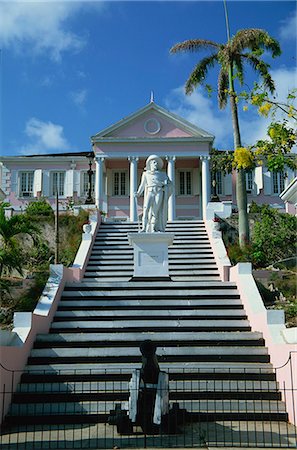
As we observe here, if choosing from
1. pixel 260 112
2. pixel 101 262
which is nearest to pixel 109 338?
pixel 260 112

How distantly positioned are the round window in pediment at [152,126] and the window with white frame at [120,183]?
3104 mm

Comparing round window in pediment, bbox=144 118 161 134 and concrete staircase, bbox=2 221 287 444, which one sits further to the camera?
round window in pediment, bbox=144 118 161 134

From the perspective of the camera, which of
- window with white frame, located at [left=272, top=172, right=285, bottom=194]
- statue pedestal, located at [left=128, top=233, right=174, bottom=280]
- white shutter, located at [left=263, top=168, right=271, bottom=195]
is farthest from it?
window with white frame, located at [left=272, top=172, right=285, bottom=194]

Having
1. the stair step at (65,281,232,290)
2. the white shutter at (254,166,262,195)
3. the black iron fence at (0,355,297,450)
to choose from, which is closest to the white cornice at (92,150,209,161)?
the white shutter at (254,166,262,195)

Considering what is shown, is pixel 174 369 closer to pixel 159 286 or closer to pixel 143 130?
pixel 159 286

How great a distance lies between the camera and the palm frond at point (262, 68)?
2184 centimetres

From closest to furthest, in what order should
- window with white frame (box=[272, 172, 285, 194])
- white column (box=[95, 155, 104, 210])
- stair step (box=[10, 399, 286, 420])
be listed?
stair step (box=[10, 399, 286, 420])
white column (box=[95, 155, 104, 210])
window with white frame (box=[272, 172, 285, 194])

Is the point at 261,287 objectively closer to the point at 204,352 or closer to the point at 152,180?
the point at 152,180

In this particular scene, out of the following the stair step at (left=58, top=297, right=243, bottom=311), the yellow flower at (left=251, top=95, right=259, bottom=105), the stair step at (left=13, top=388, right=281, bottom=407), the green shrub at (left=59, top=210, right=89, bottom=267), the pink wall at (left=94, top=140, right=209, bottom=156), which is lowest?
the stair step at (left=13, top=388, right=281, bottom=407)

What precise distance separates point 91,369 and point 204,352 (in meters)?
2.15

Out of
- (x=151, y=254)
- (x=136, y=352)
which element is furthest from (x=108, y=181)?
(x=136, y=352)

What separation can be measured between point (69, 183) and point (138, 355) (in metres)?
24.4

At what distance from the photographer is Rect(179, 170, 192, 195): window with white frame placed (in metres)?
31.5

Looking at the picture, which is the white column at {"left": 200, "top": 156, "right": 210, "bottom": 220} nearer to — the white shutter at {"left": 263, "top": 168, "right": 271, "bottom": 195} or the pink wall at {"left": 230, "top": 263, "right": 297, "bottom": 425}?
the white shutter at {"left": 263, "top": 168, "right": 271, "bottom": 195}
